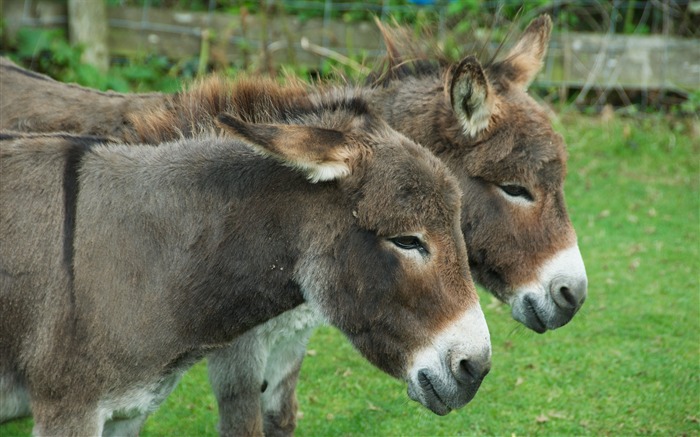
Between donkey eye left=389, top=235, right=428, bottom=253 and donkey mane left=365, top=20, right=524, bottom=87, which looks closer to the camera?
donkey eye left=389, top=235, right=428, bottom=253

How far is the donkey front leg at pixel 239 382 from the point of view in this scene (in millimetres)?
4020

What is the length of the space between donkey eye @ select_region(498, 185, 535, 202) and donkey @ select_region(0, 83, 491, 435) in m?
1.08

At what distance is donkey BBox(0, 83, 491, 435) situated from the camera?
Result: 123 inches

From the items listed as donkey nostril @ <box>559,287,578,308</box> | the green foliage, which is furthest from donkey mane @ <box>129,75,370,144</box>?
the green foliage

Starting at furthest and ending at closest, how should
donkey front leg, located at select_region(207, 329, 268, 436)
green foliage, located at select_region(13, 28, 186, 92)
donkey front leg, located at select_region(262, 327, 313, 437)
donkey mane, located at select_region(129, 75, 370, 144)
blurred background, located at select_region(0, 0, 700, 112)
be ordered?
blurred background, located at select_region(0, 0, 700, 112) → green foliage, located at select_region(13, 28, 186, 92) → donkey front leg, located at select_region(262, 327, 313, 437) → donkey front leg, located at select_region(207, 329, 268, 436) → donkey mane, located at select_region(129, 75, 370, 144)

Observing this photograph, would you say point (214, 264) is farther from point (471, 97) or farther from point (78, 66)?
point (78, 66)

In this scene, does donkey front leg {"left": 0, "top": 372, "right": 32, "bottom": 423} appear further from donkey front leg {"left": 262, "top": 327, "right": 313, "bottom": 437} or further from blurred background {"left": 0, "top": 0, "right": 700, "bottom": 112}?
blurred background {"left": 0, "top": 0, "right": 700, "bottom": 112}

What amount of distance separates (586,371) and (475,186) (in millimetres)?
1950

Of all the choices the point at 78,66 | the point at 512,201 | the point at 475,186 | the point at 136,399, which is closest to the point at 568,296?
the point at 512,201

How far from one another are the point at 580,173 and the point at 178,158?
6416mm

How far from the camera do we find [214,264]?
3.25 m

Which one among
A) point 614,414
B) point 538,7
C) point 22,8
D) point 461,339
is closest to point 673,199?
point 538,7

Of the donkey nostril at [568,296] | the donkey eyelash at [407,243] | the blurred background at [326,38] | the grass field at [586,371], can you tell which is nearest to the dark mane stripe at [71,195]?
the donkey eyelash at [407,243]

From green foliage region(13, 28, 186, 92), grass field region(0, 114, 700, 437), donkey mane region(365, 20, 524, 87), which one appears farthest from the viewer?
green foliage region(13, 28, 186, 92)
